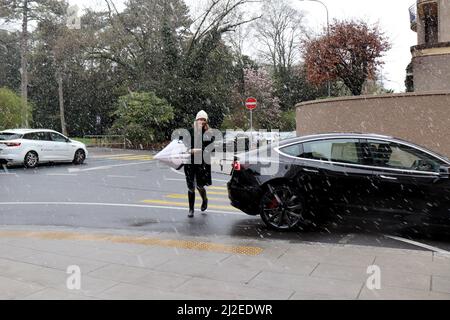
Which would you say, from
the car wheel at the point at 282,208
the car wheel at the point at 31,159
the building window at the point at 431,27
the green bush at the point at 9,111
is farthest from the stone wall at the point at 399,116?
the green bush at the point at 9,111

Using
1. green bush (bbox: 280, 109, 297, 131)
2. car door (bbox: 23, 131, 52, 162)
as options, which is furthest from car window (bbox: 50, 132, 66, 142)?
green bush (bbox: 280, 109, 297, 131)

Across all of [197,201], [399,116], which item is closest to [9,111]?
[197,201]

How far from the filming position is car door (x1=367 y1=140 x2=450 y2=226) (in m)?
6.70

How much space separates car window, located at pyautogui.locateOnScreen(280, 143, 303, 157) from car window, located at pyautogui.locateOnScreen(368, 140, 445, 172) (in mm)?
1048

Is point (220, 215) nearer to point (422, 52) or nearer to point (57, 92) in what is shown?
point (422, 52)

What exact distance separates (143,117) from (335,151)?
26.5 meters

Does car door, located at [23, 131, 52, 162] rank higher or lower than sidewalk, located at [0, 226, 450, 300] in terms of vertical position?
higher

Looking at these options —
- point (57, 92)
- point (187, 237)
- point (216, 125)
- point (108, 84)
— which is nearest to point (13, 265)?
point (187, 237)

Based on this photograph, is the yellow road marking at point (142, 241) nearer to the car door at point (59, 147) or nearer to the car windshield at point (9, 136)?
the car windshield at point (9, 136)

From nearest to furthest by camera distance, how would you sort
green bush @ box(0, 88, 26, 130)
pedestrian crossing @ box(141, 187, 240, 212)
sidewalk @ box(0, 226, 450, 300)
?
sidewalk @ box(0, 226, 450, 300)
pedestrian crossing @ box(141, 187, 240, 212)
green bush @ box(0, 88, 26, 130)

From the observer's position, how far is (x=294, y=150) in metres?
7.62

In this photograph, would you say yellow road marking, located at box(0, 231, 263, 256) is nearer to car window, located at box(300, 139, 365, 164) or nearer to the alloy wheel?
car window, located at box(300, 139, 365, 164)

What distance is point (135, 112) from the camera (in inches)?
1287

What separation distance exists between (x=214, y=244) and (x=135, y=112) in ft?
88.7
